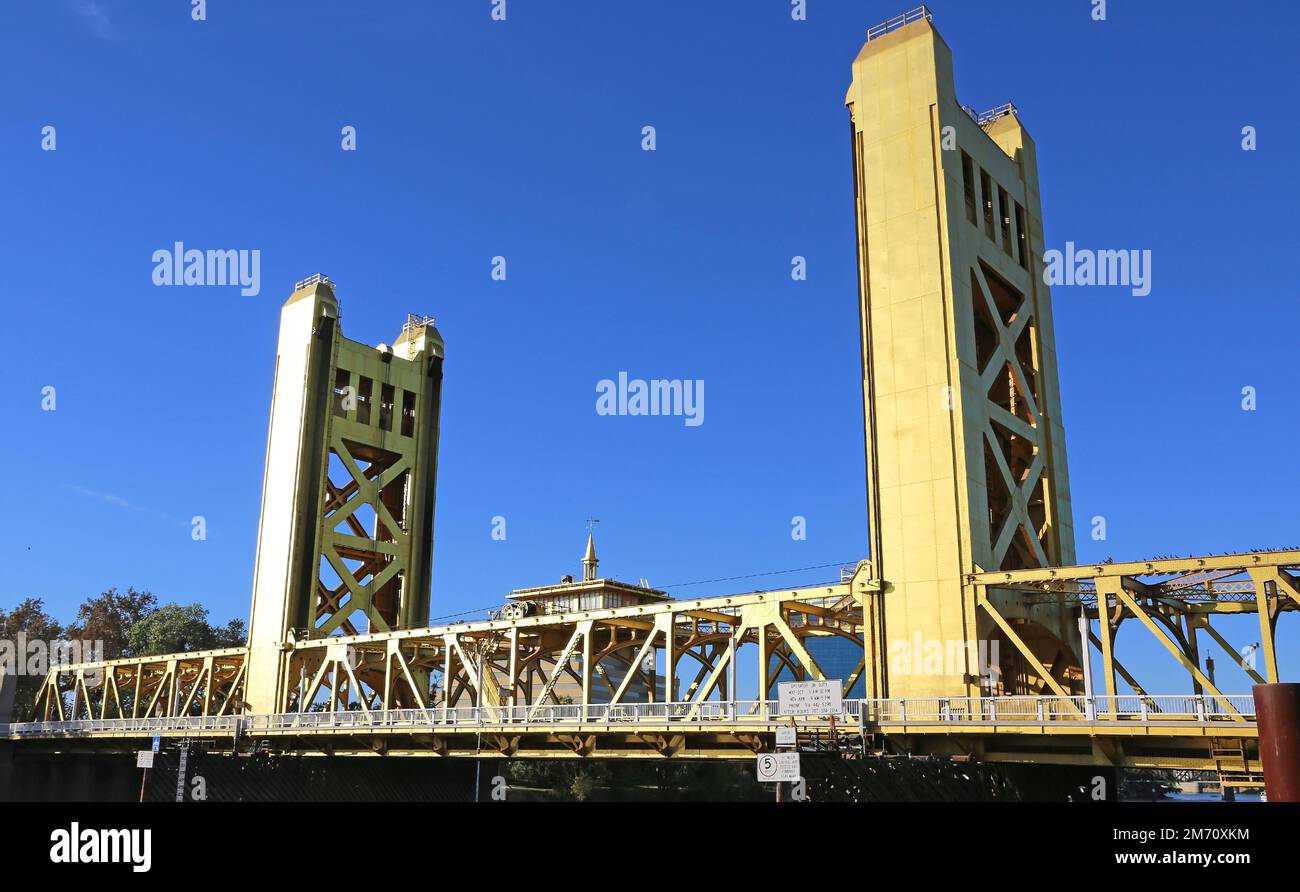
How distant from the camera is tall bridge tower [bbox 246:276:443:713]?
68.3 metres

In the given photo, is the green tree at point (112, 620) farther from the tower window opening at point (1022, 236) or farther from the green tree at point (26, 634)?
the tower window opening at point (1022, 236)

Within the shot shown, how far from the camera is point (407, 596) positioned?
76.3m

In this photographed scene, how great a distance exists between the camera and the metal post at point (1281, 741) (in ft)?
64.0

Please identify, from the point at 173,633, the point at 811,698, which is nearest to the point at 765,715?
the point at 811,698

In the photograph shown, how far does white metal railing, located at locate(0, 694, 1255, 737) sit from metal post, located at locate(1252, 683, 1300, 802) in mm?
9103

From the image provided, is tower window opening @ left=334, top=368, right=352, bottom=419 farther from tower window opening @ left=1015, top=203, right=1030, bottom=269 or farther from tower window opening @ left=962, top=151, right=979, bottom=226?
tower window opening @ left=1015, top=203, right=1030, bottom=269

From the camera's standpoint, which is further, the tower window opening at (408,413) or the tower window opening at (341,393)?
the tower window opening at (408,413)

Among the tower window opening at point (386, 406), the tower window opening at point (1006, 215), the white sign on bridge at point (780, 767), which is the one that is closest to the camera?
the white sign on bridge at point (780, 767)

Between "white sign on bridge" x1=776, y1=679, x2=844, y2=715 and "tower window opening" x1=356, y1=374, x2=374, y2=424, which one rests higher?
"tower window opening" x1=356, y1=374, x2=374, y2=424

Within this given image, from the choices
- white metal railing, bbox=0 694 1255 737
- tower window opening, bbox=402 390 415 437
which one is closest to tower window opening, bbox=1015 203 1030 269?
white metal railing, bbox=0 694 1255 737

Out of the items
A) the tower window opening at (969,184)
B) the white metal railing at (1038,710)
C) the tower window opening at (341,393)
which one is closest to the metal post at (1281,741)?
the white metal railing at (1038,710)

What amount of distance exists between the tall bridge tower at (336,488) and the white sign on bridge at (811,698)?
40524 mm
